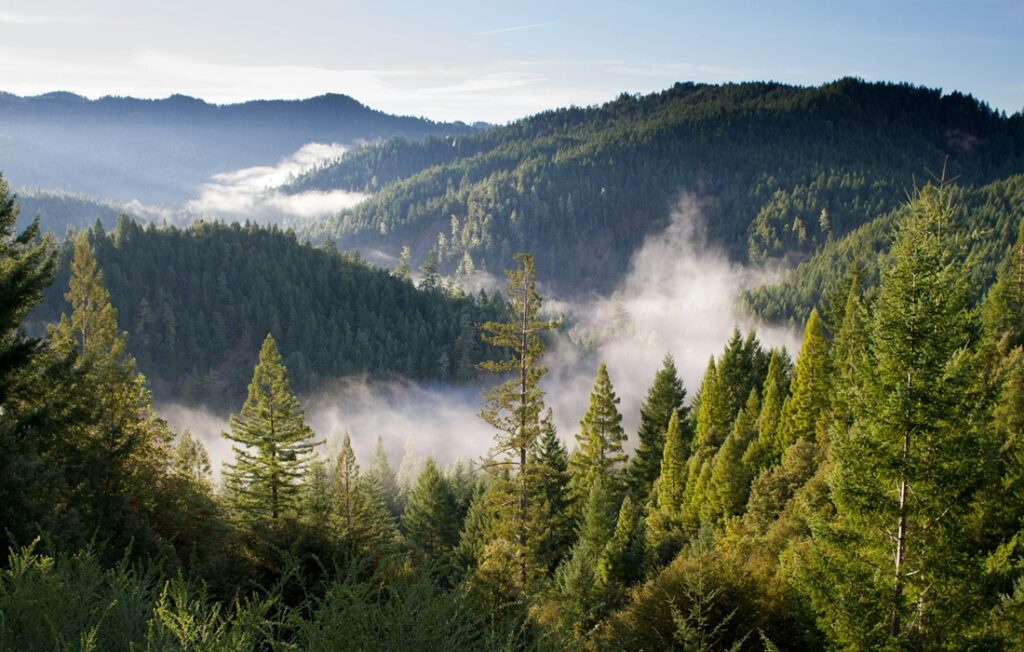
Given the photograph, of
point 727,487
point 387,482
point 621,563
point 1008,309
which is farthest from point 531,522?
point 387,482

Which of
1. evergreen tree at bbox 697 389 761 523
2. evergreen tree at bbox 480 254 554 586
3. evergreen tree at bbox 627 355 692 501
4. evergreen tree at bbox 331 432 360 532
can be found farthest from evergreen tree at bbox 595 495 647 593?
evergreen tree at bbox 627 355 692 501

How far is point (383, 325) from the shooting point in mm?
161625

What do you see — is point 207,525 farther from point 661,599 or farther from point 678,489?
point 678,489

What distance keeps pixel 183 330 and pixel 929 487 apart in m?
161

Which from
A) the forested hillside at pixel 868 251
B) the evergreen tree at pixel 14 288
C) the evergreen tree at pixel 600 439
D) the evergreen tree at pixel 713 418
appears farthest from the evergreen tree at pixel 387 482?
the forested hillside at pixel 868 251

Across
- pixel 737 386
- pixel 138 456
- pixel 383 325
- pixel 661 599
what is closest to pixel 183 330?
pixel 383 325

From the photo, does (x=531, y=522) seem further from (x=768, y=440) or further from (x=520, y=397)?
(x=768, y=440)

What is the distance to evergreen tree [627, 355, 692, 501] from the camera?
175ft

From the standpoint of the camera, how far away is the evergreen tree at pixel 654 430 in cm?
5344

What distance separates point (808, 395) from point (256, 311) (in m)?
141

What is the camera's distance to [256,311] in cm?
15550

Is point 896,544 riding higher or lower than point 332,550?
higher

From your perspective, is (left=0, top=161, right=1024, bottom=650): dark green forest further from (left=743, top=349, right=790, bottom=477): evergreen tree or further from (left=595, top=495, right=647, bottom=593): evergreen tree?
(left=743, top=349, right=790, bottom=477): evergreen tree

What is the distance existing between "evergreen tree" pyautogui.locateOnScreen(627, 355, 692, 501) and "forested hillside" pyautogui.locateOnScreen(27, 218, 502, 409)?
99.0 meters
